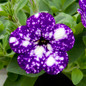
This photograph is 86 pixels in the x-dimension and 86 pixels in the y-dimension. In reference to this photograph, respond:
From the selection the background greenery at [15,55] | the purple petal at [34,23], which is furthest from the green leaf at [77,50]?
the purple petal at [34,23]

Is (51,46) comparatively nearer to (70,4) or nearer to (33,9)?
(33,9)

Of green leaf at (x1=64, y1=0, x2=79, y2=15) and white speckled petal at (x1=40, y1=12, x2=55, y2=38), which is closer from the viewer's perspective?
white speckled petal at (x1=40, y1=12, x2=55, y2=38)

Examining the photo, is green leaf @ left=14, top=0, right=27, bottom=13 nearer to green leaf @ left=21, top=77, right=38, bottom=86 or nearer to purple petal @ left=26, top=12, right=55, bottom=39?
purple petal @ left=26, top=12, right=55, bottom=39

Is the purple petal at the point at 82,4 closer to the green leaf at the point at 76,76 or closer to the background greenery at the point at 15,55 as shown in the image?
the background greenery at the point at 15,55

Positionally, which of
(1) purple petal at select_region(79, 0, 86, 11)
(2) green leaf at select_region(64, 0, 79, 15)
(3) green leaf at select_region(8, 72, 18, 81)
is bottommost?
(3) green leaf at select_region(8, 72, 18, 81)

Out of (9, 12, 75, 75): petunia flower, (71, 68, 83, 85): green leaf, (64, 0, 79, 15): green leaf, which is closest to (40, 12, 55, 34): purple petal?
(9, 12, 75, 75): petunia flower

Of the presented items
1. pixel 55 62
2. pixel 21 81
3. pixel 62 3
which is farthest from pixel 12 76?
pixel 62 3

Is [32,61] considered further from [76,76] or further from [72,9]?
[72,9]
